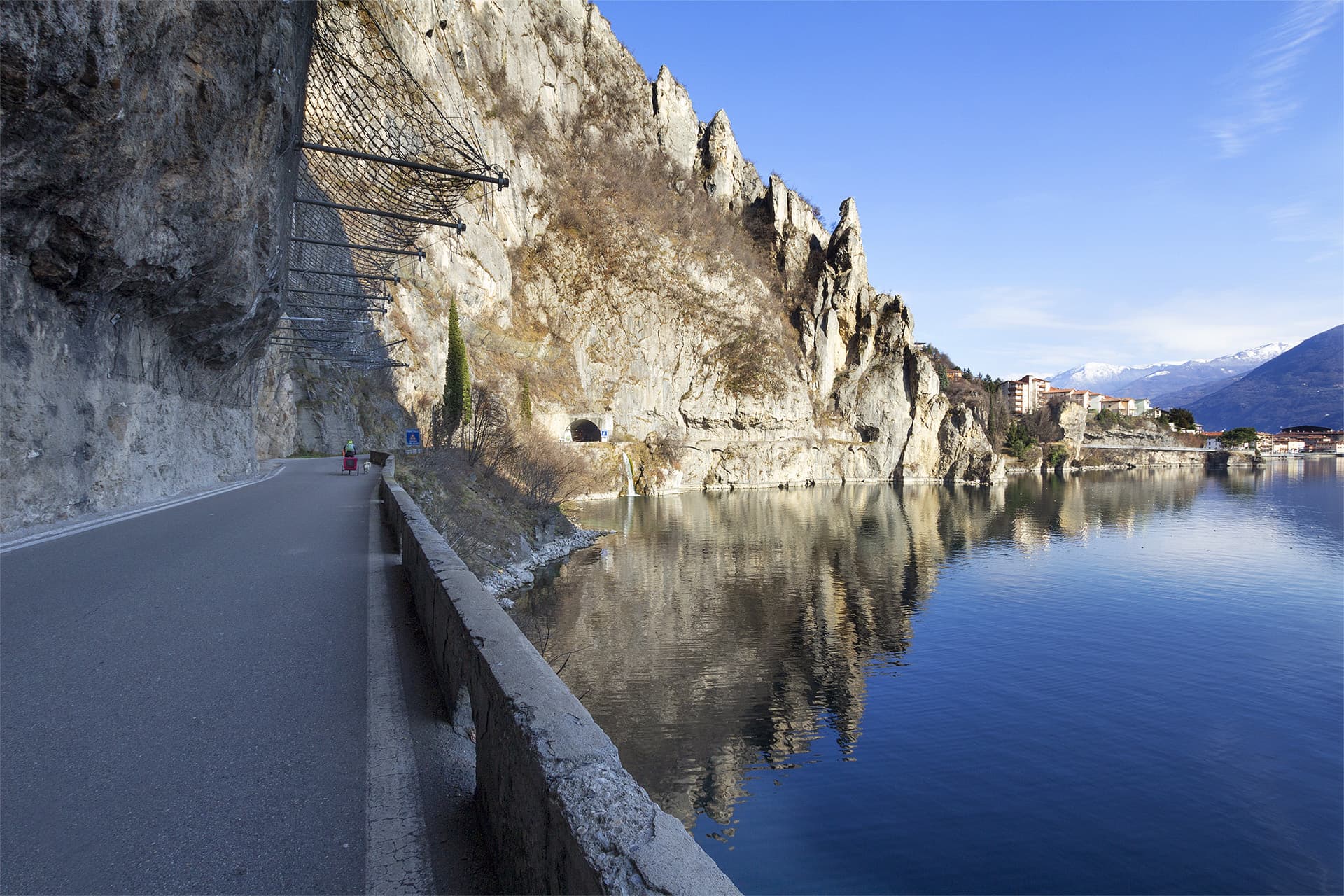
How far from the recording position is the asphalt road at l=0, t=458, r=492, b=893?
110 inches

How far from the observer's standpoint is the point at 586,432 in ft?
204

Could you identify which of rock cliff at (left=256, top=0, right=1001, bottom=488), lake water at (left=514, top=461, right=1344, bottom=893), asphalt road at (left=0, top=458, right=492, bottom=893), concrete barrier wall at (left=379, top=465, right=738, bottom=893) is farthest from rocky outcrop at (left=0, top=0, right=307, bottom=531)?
rock cliff at (left=256, top=0, right=1001, bottom=488)

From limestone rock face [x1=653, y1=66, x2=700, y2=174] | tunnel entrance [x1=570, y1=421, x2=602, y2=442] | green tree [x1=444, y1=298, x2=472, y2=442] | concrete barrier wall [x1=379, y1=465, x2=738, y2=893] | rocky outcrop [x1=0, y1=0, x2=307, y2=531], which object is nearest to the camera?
concrete barrier wall [x1=379, y1=465, x2=738, y2=893]

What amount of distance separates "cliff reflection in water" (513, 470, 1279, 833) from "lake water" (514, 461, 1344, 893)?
84 mm

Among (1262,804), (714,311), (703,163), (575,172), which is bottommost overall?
(1262,804)

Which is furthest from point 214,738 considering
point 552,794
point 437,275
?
point 437,275

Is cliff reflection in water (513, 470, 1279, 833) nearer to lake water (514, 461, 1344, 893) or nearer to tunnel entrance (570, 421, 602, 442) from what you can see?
lake water (514, 461, 1344, 893)

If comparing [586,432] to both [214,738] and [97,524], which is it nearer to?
[97,524]

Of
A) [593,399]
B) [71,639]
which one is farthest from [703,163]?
[71,639]

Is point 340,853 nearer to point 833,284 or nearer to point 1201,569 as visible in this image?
point 1201,569

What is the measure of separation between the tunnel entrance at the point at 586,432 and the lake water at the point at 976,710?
105 feet

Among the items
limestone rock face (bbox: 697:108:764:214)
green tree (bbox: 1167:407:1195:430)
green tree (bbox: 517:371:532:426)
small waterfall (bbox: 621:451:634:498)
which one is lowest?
small waterfall (bbox: 621:451:634:498)

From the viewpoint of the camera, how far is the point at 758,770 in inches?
450

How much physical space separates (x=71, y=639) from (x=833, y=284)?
83.3 m
